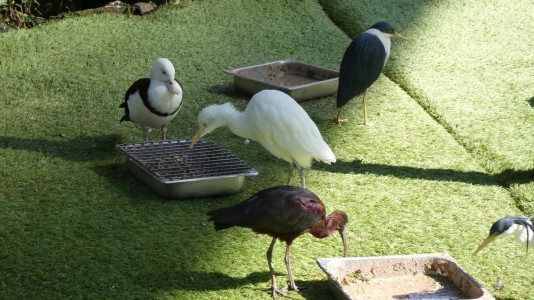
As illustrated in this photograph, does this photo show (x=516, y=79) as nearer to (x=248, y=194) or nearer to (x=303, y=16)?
(x=303, y=16)

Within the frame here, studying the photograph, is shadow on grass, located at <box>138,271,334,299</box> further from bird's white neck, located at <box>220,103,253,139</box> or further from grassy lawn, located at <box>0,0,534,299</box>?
bird's white neck, located at <box>220,103,253,139</box>

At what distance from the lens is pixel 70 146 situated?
534cm

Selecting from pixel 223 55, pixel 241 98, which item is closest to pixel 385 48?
pixel 241 98

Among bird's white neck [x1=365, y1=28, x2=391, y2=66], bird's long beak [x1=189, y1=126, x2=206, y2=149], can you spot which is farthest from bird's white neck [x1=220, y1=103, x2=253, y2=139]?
bird's white neck [x1=365, y1=28, x2=391, y2=66]

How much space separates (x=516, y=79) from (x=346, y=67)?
1702 millimetres

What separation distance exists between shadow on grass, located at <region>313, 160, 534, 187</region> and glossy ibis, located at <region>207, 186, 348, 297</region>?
1413 mm

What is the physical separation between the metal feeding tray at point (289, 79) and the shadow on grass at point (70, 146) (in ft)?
3.95

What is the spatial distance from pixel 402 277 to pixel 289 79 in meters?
3.08

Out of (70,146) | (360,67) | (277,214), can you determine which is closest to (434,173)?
(360,67)

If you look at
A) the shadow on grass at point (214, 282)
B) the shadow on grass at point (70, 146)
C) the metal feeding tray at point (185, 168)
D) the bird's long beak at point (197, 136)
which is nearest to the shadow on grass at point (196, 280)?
the shadow on grass at point (214, 282)

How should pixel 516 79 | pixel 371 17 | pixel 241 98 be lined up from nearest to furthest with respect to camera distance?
pixel 241 98 < pixel 516 79 < pixel 371 17

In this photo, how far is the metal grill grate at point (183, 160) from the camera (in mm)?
4715

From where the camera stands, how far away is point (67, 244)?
411 cm

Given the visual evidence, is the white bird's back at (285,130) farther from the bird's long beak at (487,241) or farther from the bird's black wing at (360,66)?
the bird's black wing at (360,66)
